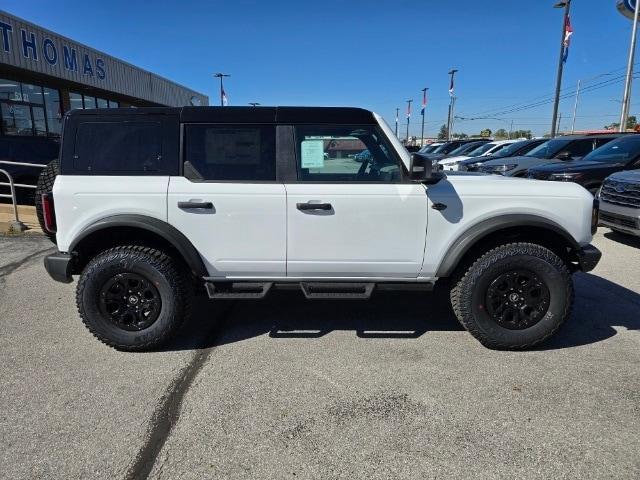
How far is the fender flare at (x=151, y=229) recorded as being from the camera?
11.2ft

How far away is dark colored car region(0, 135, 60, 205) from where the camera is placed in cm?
891

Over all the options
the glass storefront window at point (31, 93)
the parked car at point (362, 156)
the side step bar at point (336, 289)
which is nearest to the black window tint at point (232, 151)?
the parked car at point (362, 156)

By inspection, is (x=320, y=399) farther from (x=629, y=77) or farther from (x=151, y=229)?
(x=629, y=77)

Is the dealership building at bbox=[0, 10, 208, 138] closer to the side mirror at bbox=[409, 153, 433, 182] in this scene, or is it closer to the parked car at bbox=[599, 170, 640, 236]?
the side mirror at bbox=[409, 153, 433, 182]

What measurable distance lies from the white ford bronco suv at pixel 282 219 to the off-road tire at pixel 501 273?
0.01 metres

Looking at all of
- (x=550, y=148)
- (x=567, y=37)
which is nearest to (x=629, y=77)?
(x=567, y=37)

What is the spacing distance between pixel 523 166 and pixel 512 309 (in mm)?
8065

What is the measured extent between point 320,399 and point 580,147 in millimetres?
10879

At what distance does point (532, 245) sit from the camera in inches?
139

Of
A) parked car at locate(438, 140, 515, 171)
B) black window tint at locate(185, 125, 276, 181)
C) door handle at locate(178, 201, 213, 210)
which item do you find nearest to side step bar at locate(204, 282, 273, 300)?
door handle at locate(178, 201, 213, 210)

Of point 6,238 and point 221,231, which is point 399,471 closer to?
point 221,231

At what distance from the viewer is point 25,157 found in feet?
30.6

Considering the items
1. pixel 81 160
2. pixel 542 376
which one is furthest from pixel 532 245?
pixel 81 160

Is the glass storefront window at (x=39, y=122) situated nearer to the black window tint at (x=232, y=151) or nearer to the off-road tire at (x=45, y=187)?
the off-road tire at (x=45, y=187)
